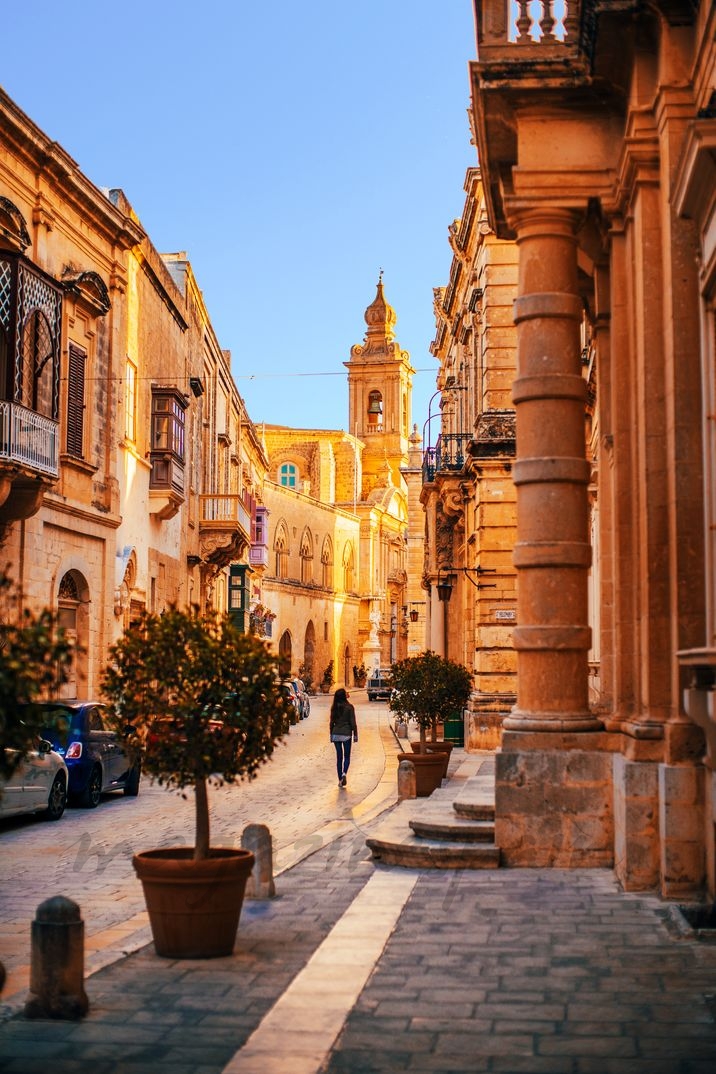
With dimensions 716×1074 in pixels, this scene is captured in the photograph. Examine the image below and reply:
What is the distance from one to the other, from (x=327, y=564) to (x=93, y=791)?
68.5 m

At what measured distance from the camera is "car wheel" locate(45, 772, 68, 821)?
1617 cm

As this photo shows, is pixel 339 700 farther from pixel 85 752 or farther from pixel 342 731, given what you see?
pixel 85 752

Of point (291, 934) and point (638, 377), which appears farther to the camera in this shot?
point (638, 377)

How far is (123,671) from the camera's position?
8.24 meters

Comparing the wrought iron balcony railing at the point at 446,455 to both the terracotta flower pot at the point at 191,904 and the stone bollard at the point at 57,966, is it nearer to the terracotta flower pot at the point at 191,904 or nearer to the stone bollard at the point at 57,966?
the terracotta flower pot at the point at 191,904

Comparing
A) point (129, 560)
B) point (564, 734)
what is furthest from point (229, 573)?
point (564, 734)

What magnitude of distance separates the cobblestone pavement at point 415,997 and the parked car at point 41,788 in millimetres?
6260

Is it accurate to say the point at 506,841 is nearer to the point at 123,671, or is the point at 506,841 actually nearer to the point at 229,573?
the point at 123,671

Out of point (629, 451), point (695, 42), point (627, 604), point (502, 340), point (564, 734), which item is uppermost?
point (502, 340)

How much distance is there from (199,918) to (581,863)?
163 inches

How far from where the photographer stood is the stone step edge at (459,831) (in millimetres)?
11649

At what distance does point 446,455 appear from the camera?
31922 millimetres

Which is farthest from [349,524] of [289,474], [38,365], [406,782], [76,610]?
[406,782]

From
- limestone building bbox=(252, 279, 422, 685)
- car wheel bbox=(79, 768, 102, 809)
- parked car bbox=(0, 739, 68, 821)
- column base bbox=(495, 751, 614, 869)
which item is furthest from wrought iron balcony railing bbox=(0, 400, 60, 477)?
limestone building bbox=(252, 279, 422, 685)
